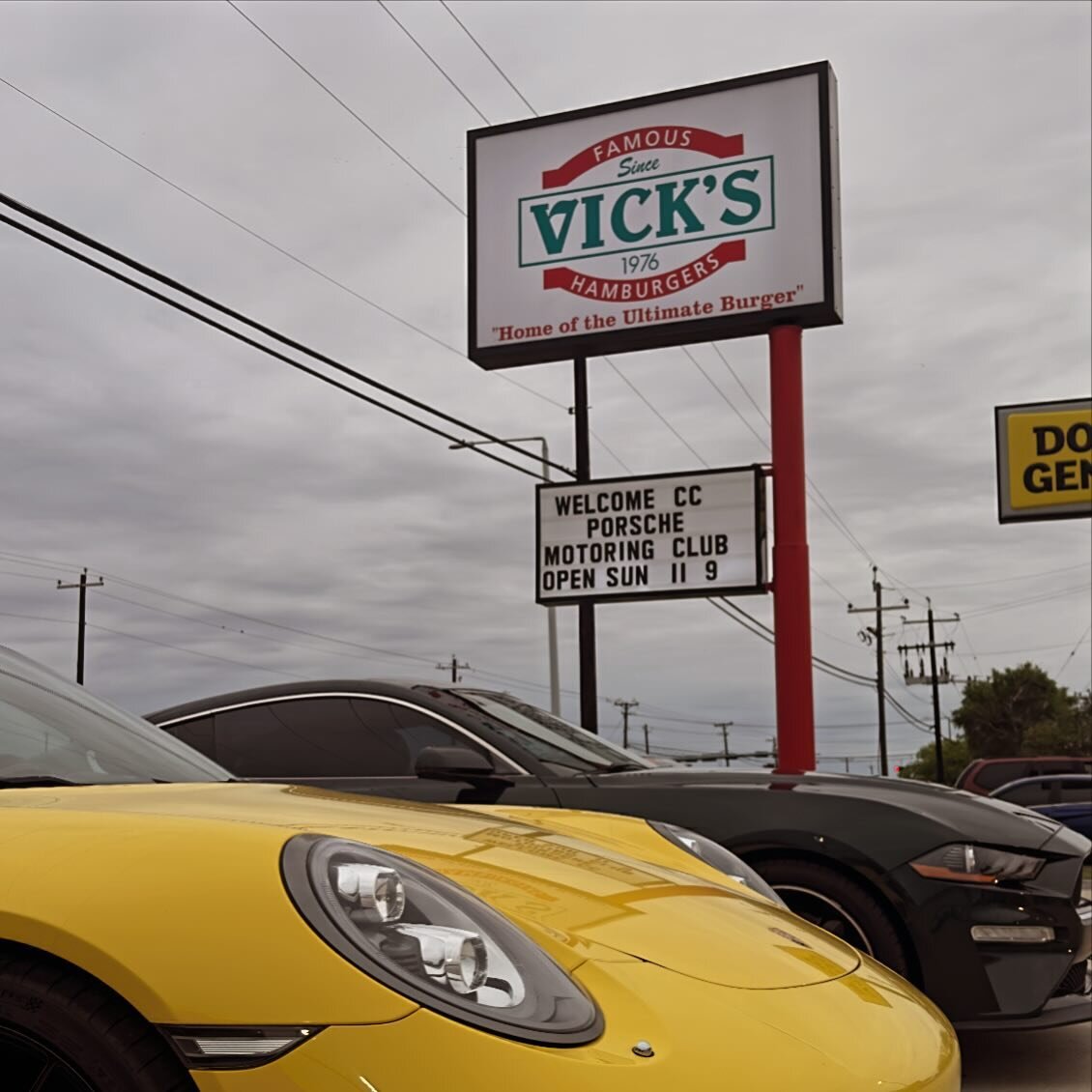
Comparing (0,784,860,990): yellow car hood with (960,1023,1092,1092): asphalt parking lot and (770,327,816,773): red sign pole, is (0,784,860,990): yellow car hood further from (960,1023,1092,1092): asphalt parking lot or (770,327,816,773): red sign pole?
(770,327,816,773): red sign pole

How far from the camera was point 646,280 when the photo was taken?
14.8m

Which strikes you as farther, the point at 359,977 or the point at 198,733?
the point at 198,733

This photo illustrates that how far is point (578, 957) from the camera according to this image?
2.18 metres

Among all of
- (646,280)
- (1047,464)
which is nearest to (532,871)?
(646,280)

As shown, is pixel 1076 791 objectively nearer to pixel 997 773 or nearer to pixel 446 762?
pixel 997 773

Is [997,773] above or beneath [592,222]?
beneath

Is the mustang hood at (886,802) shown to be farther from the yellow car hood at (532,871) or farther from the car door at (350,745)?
the yellow car hood at (532,871)

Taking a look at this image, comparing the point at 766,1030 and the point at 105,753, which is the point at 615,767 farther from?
the point at 766,1030

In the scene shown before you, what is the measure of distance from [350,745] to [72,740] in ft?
8.23

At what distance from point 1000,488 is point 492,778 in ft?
56.6

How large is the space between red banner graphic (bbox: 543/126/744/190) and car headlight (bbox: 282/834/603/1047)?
537 inches

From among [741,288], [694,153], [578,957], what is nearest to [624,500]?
[741,288]

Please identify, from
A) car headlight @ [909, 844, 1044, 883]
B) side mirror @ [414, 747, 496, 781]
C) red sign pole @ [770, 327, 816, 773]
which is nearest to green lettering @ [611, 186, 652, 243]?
red sign pole @ [770, 327, 816, 773]

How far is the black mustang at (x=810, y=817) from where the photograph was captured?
4734 millimetres
